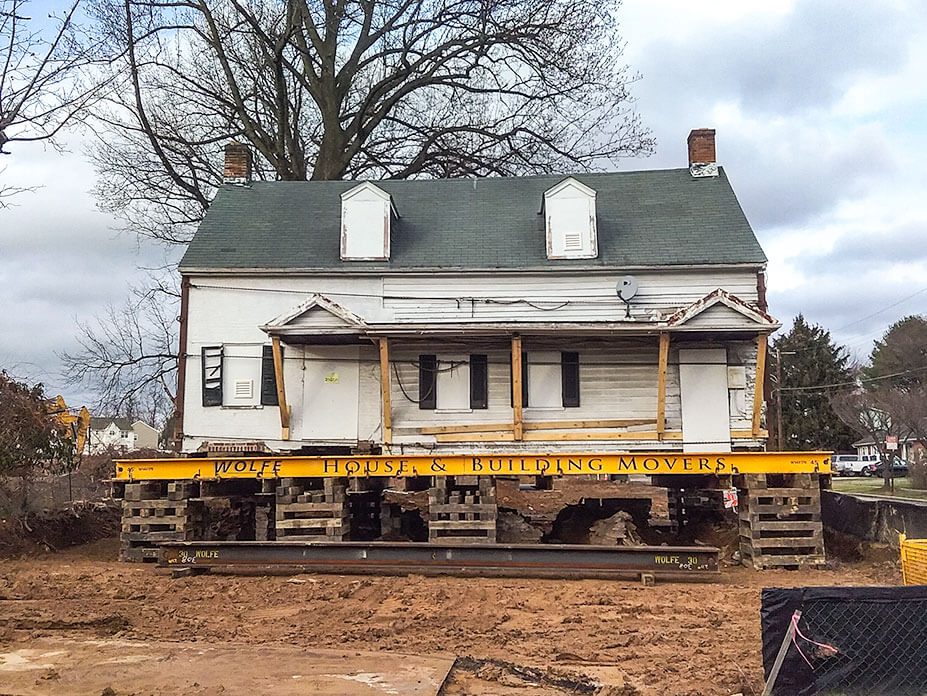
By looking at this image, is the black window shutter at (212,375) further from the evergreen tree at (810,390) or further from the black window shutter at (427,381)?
the evergreen tree at (810,390)

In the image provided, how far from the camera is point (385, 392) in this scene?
16.9 metres

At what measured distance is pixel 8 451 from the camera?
15.0m

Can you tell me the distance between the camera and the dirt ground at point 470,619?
24.0 ft

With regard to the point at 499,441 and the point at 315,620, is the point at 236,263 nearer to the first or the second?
the point at 499,441

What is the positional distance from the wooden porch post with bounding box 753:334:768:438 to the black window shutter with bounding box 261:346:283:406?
380 inches

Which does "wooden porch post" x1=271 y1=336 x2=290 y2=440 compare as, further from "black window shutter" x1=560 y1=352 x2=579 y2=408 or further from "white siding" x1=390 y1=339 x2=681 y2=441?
"black window shutter" x1=560 y1=352 x2=579 y2=408

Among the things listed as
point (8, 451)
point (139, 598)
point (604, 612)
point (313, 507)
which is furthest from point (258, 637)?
point (8, 451)

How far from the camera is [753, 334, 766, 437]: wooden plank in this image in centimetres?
1633

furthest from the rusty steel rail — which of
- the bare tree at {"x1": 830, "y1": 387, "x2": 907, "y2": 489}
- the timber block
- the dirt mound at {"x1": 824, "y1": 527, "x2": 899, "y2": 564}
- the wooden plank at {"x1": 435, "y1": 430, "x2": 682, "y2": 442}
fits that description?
the bare tree at {"x1": 830, "y1": 387, "x2": 907, "y2": 489}

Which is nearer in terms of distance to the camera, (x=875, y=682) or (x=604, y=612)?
(x=875, y=682)

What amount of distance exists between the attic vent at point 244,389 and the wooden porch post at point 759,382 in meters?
10.2

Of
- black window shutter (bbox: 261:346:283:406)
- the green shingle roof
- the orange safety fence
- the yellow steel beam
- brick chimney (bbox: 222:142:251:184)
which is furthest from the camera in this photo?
brick chimney (bbox: 222:142:251:184)

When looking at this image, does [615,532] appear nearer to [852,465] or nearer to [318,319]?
[318,319]

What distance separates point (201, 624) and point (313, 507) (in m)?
4.65
